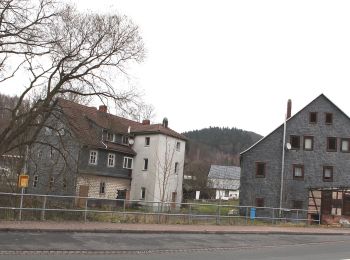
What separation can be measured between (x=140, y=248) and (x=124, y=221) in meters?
6.84

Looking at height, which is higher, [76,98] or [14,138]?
[76,98]

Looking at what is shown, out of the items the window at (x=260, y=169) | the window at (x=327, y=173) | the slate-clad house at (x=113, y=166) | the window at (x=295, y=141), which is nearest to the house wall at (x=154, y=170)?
the slate-clad house at (x=113, y=166)

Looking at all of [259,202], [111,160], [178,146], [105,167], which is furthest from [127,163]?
[259,202]

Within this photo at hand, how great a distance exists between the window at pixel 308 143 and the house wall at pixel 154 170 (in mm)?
13747

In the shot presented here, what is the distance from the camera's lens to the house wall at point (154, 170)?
174 ft

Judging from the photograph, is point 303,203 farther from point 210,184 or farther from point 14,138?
point 210,184

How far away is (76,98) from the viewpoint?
2783cm

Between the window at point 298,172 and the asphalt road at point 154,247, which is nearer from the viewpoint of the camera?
the asphalt road at point 154,247

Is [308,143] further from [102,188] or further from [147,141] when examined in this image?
[102,188]

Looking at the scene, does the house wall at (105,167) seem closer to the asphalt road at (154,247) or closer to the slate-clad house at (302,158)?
the slate-clad house at (302,158)

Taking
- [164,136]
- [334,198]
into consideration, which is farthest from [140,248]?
[164,136]

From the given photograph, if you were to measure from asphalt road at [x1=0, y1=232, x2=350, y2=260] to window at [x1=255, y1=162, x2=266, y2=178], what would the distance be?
29.9m

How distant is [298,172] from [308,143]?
312 cm

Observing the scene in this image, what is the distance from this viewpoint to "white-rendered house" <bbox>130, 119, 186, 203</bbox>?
53.3 meters
